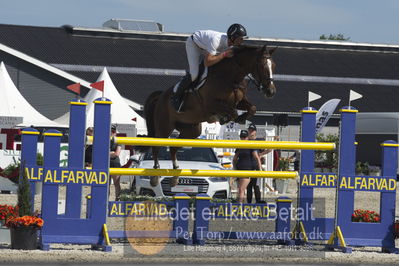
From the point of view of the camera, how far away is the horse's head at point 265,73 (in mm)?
8273

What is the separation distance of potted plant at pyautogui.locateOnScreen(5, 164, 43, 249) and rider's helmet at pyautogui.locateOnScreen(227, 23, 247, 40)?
2.64 metres

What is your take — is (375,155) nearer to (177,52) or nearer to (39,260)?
(177,52)

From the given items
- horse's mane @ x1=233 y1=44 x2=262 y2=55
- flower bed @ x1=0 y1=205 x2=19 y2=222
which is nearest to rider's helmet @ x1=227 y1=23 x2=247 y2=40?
horse's mane @ x1=233 y1=44 x2=262 y2=55

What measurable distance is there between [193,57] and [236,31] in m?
0.67

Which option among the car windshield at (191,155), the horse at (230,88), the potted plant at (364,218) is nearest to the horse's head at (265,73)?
the horse at (230,88)

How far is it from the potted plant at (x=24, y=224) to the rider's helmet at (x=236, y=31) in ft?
8.67

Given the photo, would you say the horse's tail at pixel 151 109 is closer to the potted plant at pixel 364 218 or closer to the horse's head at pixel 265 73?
the horse's head at pixel 265 73

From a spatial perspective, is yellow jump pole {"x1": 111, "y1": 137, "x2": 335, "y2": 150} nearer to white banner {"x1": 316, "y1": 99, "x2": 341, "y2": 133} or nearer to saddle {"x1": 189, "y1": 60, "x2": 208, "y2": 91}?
saddle {"x1": 189, "y1": 60, "x2": 208, "y2": 91}


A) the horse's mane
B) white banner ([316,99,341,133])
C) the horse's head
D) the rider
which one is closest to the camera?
the horse's head

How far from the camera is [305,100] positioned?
A: 37.2 m

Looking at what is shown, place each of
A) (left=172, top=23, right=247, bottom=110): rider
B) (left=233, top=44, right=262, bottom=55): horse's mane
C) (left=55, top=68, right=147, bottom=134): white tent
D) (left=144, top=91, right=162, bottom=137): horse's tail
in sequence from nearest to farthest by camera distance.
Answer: (left=233, top=44, right=262, bottom=55): horse's mane < (left=172, top=23, right=247, bottom=110): rider < (left=144, top=91, right=162, bottom=137): horse's tail < (left=55, top=68, right=147, bottom=134): white tent

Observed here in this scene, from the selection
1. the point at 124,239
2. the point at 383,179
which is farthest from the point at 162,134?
the point at 383,179

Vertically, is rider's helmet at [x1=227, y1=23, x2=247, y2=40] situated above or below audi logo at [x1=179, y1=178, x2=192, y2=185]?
above

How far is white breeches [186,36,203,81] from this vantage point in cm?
906
